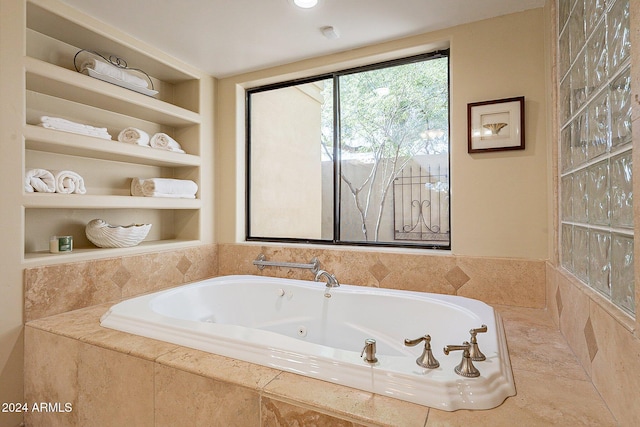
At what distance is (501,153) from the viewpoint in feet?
6.26

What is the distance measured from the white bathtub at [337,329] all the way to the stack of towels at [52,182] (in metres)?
0.68

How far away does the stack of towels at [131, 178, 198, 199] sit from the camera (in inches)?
88.7

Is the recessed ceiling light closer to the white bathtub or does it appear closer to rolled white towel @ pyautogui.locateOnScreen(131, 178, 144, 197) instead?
rolled white towel @ pyautogui.locateOnScreen(131, 178, 144, 197)

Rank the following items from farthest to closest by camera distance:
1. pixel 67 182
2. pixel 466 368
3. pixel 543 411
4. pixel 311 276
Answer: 1. pixel 311 276
2. pixel 67 182
3. pixel 466 368
4. pixel 543 411

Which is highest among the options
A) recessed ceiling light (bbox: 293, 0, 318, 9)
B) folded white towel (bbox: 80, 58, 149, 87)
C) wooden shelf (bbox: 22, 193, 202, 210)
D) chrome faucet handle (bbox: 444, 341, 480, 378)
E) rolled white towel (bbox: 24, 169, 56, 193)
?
recessed ceiling light (bbox: 293, 0, 318, 9)

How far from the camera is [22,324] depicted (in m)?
1.63

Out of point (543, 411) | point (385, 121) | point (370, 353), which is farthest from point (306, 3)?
point (543, 411)

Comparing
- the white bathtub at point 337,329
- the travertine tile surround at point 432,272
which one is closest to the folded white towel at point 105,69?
the white bathtub at point 337,329

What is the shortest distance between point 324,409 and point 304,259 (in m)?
1.55

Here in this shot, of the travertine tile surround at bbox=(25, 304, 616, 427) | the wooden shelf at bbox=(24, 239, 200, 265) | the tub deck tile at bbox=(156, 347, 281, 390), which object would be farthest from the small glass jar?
the tub deck tile at bbox=(156, 347, 281, 390)

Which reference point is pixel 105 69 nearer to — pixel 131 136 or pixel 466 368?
pixel 131 136

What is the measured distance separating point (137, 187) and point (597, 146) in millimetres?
2441

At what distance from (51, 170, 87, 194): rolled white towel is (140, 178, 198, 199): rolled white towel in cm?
42

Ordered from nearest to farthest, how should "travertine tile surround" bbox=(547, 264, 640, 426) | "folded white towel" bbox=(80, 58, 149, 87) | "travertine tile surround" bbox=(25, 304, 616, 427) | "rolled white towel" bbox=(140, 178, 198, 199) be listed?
"travertine tile surround" bbox=(547, 264, 640, 426), "travertine tile surround" bbox=(25, 304, 616, 427), "folded white towel" bbox=(80, 58, 149, 87), "rolled white towel" bbox=(140, 178, 198, 199)
